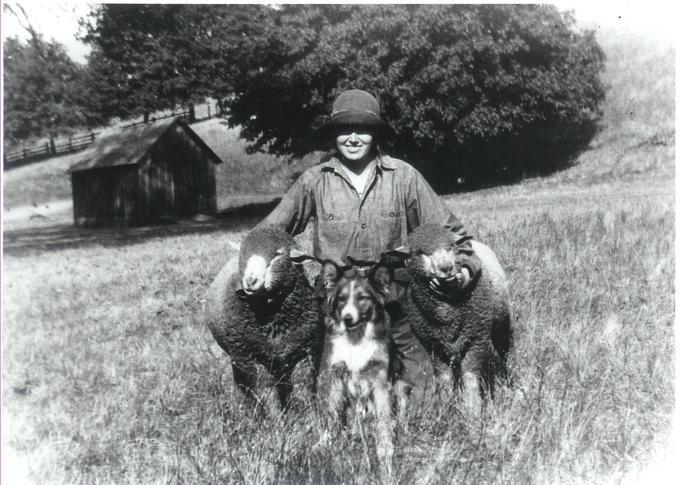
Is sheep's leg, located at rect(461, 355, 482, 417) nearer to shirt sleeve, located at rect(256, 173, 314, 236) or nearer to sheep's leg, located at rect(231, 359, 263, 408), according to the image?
sheep's leg, located at rect(231, 359, 263, 408)

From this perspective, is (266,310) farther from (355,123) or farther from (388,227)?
(355,123)

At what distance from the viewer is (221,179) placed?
21.8m

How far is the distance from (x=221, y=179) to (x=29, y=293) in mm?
14837

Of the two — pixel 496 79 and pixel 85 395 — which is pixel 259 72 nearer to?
pixel 496 79

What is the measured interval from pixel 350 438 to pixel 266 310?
0.80m

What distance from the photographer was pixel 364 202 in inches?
135

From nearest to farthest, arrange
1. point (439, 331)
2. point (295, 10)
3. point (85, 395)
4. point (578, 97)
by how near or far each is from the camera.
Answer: point (439, 331)
point (85, 395)
point (295, 10)
point (578, 97)

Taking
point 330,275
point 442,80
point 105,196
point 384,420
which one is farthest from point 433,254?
point 105,196

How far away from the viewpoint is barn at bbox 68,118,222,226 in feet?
68.8

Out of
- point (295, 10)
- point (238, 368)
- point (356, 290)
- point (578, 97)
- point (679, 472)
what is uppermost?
point (295, 10)

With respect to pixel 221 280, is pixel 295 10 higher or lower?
higher

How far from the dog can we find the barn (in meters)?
17.8

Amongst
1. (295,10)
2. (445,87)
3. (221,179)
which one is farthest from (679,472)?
(221,179)

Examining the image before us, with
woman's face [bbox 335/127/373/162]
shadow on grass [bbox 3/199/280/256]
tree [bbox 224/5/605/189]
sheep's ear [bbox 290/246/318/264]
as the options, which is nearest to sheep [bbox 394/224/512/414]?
sheep's ear [bbox 290/246/318/264]
